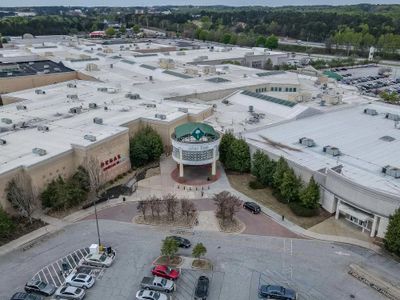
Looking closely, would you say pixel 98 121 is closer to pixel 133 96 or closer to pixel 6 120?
pixel 6 120

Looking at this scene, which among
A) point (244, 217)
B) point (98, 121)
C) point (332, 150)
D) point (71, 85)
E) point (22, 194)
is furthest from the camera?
point (71, 85)

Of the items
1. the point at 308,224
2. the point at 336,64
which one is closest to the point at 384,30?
the point at 336,64

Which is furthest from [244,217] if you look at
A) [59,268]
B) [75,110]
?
[75,110]

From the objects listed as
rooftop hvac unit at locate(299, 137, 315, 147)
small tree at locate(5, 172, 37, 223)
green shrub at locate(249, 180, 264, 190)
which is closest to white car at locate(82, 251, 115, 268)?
small tree at locate(5, 172, 37, 223)

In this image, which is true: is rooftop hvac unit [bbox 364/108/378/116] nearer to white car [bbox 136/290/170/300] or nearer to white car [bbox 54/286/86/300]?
white car [bbox 136/290/170/300]

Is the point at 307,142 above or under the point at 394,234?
above
